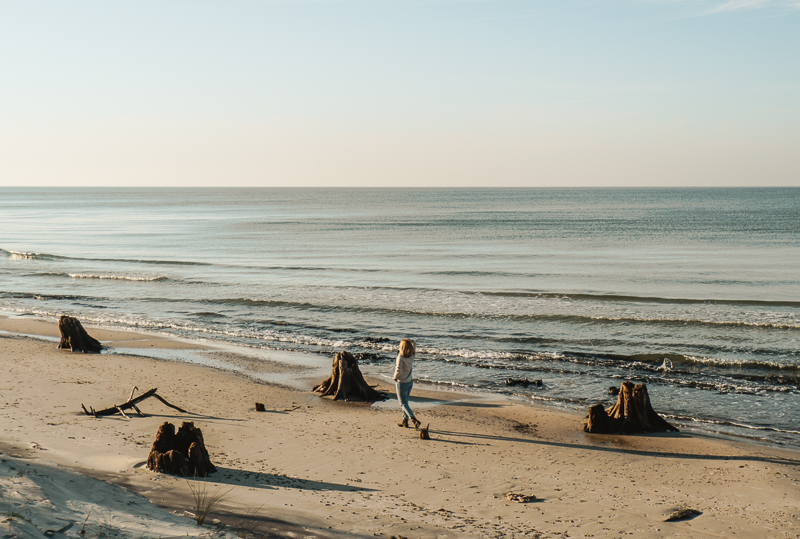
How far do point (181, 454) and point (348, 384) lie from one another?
5605 mm

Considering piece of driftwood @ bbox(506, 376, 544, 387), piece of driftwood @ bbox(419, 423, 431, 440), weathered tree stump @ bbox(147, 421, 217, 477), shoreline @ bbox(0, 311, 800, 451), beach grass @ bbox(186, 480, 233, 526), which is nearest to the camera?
beach grass @ bbox(186, 480, 233, 526)

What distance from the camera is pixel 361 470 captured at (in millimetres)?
8992

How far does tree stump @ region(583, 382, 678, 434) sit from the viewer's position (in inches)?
453

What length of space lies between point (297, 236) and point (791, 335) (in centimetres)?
4794

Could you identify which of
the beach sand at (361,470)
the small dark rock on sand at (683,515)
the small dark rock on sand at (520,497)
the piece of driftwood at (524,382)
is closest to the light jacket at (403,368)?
the beach sand at (361,470)

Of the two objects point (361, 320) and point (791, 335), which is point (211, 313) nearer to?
point (361, 320)

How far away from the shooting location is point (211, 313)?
80.6 ft

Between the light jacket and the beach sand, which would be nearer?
the beach sand

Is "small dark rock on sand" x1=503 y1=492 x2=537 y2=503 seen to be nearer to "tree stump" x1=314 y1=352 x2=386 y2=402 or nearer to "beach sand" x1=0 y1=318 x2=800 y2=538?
"beach sand" x1=0 y1=318 x2=800 y2=538

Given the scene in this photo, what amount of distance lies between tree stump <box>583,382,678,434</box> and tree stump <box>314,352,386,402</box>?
4.51 m

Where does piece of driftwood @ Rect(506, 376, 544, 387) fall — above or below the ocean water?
below

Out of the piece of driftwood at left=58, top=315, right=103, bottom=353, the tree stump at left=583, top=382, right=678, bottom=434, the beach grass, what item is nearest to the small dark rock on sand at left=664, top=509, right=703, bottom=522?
the tree stump at left=583, top=382, right=678, bottom=434

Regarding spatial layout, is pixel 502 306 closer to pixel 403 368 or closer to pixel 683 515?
pixel 403 368

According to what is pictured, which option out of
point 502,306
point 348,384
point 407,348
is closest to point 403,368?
point 407,348
